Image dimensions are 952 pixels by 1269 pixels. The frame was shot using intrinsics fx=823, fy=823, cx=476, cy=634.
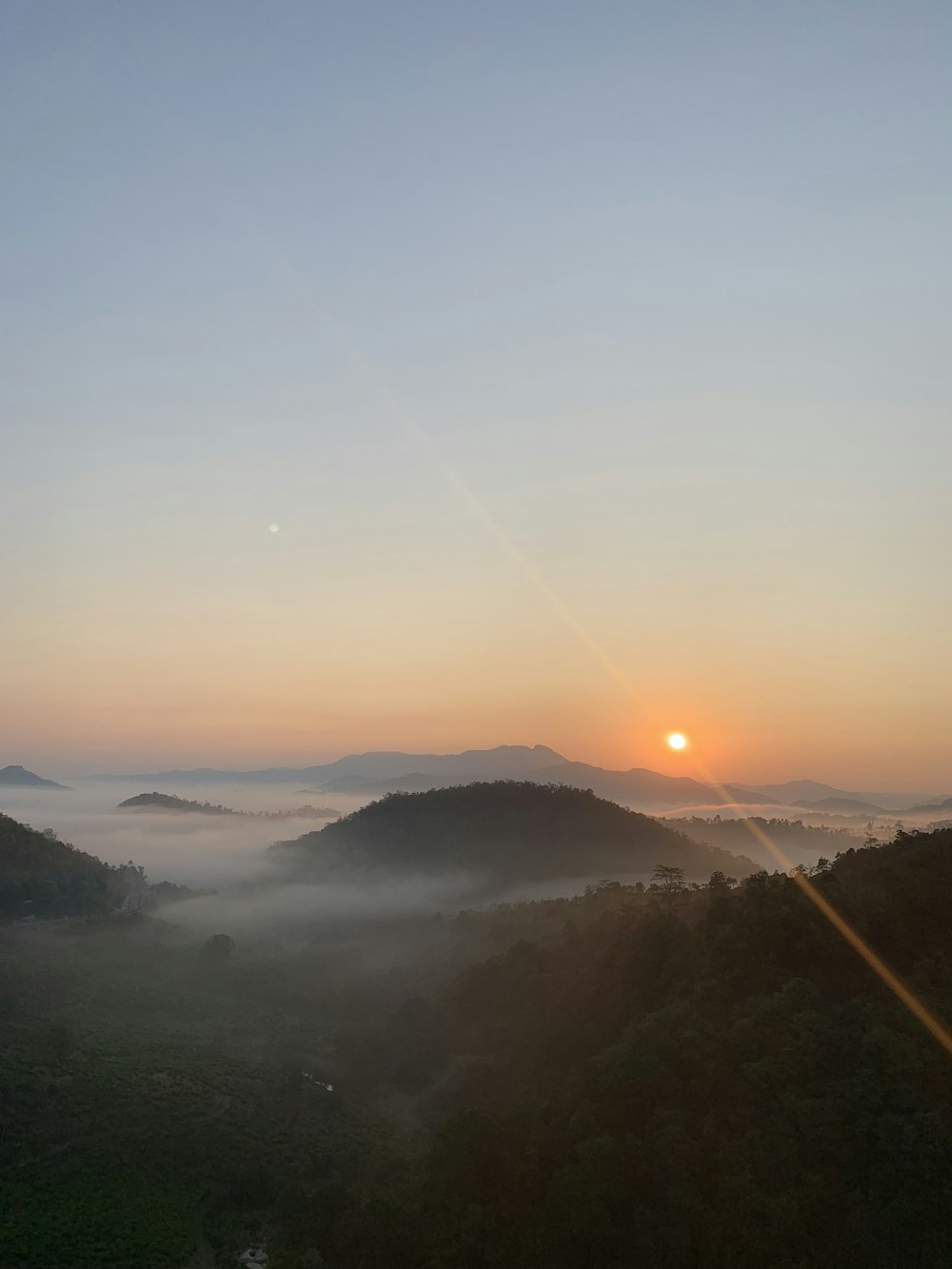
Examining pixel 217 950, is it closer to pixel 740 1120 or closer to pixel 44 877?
pixel 44 877

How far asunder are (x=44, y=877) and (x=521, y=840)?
290 feet

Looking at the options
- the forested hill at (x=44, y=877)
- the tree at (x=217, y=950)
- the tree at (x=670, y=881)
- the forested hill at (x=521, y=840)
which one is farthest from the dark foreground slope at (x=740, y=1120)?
the forested hill at (x=44, y=877)

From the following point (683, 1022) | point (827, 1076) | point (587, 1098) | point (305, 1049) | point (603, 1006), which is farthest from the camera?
point (305, 1049)

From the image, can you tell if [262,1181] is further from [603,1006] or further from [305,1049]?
[305,1049]

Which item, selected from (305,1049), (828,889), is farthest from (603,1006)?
(305,1049)

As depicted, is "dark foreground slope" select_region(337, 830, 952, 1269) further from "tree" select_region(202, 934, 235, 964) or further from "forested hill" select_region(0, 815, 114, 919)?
"forested hill" select_region(0, 815, 114, 919)

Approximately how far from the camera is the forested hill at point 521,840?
162375mm

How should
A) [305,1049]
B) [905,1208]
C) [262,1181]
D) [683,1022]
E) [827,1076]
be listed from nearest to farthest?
[905,1208]
[827,1076]
[683,1022]
[262,1181]
[305,1049]

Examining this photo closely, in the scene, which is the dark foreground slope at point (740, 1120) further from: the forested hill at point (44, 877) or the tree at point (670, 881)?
the forested hill at point (44, 877)

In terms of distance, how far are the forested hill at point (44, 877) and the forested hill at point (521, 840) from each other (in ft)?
169

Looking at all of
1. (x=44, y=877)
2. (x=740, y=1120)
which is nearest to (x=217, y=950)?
(x=44, y=877)

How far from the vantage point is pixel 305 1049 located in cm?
8856

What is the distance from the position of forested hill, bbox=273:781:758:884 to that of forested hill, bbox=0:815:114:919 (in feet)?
169

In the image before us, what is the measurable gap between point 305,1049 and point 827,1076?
62.7 meters
